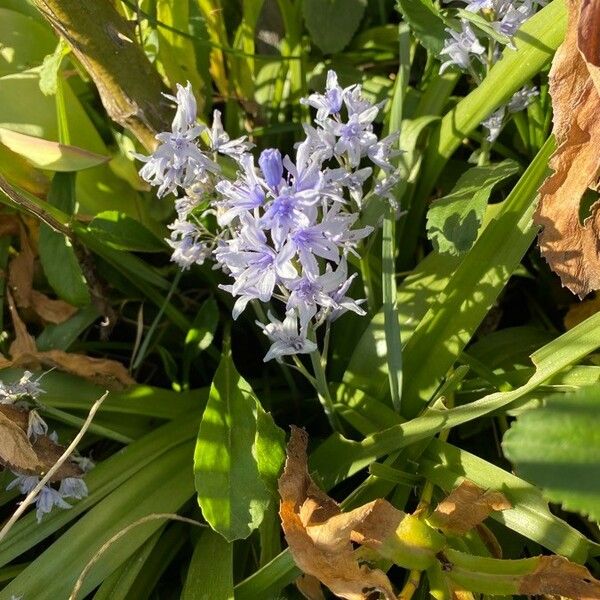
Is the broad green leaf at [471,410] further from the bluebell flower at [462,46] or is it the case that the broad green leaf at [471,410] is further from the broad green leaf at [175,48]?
the broad green leaf at [175,48]

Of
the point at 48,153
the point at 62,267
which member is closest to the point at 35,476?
the point at 62,267

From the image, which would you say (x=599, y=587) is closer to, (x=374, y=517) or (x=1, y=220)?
(x=374, y=517)

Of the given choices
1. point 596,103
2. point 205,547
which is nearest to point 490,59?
point 596,103

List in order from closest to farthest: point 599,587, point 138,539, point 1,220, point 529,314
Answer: point 599,587 → point 138,539 → point 1,220 → point 529,314

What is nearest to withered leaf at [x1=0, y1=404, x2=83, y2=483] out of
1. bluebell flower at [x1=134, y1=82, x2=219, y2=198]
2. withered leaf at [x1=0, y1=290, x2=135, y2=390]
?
withered leaf at [x1=0, y1=290, x2=135, y2=390]

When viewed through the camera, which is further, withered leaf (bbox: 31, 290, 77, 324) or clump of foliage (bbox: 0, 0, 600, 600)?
withered leaf (bbox: 31, 290, 77, 324)

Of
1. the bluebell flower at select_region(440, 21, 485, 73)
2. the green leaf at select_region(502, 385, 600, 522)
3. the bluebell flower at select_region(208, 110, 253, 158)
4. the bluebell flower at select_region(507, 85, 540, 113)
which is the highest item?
the bluebell flower at select_region(440, 21, 485, 73)

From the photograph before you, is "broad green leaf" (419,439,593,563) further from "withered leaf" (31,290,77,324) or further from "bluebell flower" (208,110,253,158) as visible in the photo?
"withered leaf" (31,290,77,324)
